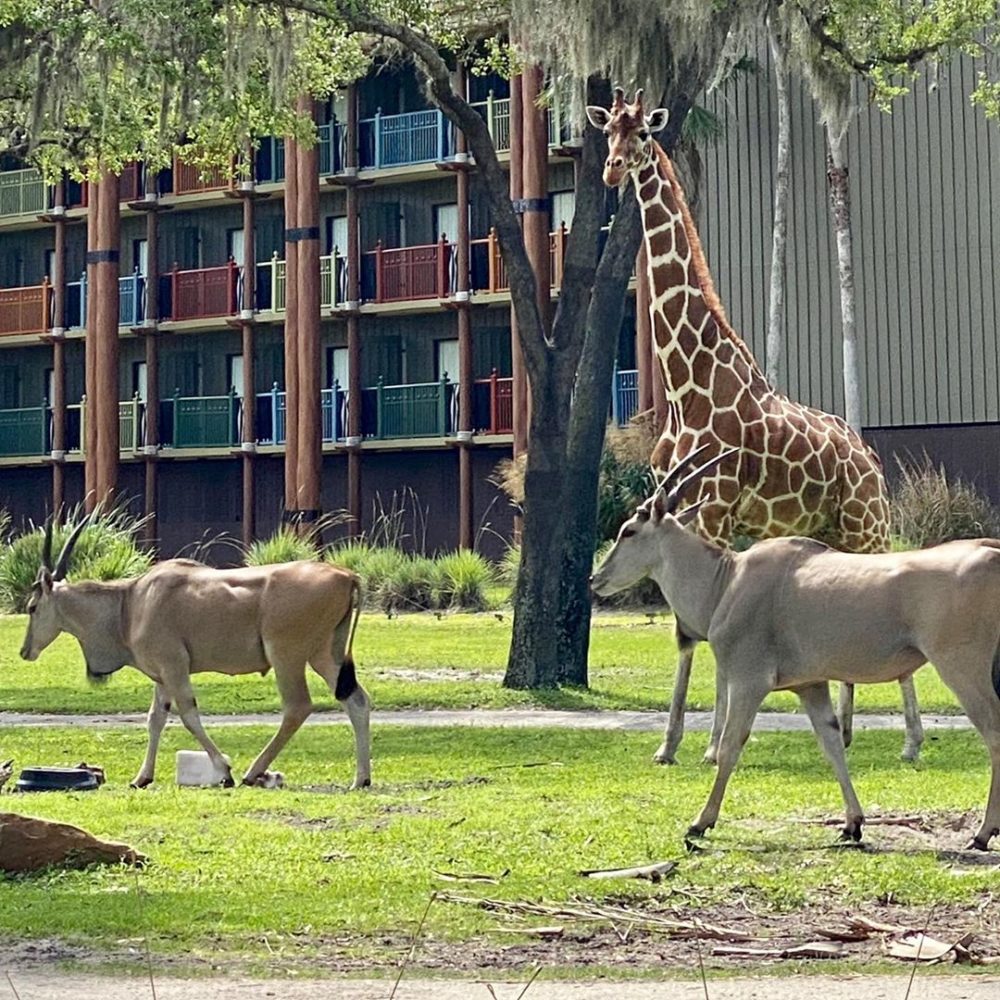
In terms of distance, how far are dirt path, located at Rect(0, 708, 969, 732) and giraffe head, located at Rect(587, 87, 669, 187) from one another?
457 cm

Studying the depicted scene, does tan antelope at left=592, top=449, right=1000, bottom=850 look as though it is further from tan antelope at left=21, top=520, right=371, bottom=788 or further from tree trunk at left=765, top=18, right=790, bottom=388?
tree trunk at left=765, top=18, right=790, bottom=388

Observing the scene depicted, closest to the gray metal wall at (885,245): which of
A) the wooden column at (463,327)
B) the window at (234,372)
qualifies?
the wooden column at (463,327)

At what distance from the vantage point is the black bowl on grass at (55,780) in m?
13.3

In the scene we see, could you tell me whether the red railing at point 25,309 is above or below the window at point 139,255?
below

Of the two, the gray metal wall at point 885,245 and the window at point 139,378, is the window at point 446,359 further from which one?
the window at point 139,378

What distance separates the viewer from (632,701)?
64.5 feet

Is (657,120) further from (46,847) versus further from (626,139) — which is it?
(46,847)

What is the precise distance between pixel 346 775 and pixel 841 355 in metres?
28.6

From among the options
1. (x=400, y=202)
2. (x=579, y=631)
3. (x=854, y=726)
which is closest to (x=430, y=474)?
(x=400, y=202)

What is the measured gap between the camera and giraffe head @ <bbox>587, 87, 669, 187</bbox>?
17188 mm

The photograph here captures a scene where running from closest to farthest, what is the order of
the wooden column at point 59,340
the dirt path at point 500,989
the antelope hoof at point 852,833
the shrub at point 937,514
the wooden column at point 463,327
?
the dirt path at point 500,989 < the antelope hoof at point 852,833 < the shrub at point 937,514 < the wooden column at point 463,327 < the wooden column at point 59,340

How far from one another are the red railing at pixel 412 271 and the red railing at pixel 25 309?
383 inches

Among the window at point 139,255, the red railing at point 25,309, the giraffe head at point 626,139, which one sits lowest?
the giraffe head at point 626,139

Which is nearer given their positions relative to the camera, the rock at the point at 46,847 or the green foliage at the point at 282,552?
the rock at the point at 46,847
